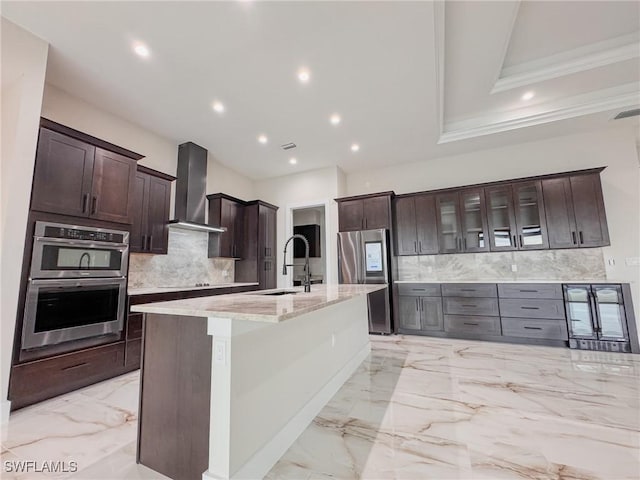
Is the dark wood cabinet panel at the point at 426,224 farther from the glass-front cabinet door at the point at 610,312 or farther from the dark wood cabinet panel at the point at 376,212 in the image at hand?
the glass-front cabinet door at the point at 610,312

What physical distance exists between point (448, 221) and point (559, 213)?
1495 mm

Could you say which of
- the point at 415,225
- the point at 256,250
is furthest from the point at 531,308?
the point at 256,250

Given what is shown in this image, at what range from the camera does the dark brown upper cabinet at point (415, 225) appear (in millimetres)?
4811

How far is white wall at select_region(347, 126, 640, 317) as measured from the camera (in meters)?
3.90

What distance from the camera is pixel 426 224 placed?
486cm

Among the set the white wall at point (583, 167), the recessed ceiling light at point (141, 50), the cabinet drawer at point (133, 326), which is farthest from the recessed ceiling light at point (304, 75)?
the cabinet drawer at point (133, 326)

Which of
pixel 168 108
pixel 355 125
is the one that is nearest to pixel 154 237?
pixel 168 108

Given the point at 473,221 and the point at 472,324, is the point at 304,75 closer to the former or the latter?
the point at 473,221

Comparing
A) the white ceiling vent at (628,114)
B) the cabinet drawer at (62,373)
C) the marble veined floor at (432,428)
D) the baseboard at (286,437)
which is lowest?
the marble veined floor at (432,428)

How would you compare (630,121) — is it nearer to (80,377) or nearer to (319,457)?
(319,457)

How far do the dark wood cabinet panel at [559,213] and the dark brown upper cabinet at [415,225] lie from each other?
5.20 ft

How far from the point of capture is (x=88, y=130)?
11.0 feet

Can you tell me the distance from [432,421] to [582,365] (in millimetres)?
2342

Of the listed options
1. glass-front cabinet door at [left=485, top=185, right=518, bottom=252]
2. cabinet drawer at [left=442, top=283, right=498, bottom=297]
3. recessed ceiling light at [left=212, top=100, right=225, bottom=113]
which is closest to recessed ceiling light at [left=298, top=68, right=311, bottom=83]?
recessed ceiling light at [left=212, top=100, right=225, bottom=113]
